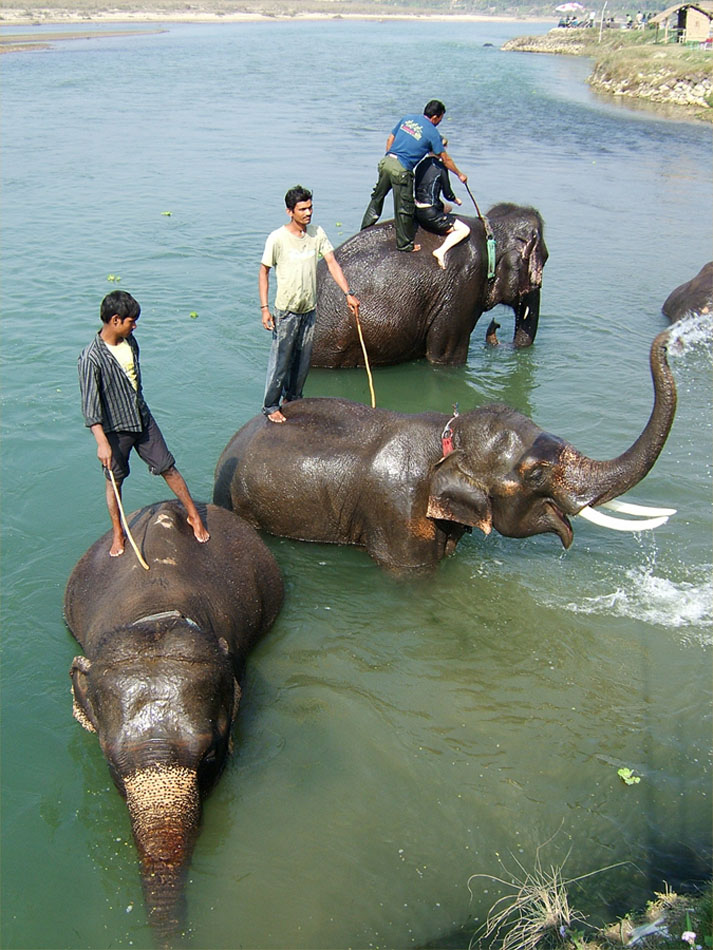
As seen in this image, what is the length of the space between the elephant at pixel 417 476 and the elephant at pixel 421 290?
3.15 meters

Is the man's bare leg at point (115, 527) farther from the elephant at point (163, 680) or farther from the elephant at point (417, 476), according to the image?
the elephant at point (417, 476)

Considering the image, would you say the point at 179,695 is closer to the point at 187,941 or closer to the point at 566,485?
the point at 187,941

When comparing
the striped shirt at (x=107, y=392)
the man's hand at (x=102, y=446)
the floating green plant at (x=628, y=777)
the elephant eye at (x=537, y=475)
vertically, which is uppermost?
the striped shirt at (x=107, y=392)

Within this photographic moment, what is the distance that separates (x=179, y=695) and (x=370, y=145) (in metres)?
24.2

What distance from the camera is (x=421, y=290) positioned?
10.2 metres

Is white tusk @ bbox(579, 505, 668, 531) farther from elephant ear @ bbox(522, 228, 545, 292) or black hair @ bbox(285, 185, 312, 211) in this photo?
elephant ear @ bbox(522, 228, 545, 292)

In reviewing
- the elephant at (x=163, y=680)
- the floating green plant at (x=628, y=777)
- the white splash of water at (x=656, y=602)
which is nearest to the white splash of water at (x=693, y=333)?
the white splash of water at (x=656, y=602)

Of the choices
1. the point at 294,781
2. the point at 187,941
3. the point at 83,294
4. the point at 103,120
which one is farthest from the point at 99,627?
the point at 103,120

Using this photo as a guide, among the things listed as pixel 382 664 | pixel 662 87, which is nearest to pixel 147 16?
pixel 662 87

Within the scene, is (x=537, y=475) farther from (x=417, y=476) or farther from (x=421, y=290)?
(x=421, y=290)

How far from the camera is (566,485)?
591 centimetres

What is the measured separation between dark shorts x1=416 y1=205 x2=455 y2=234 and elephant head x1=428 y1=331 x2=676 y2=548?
4.50 meters

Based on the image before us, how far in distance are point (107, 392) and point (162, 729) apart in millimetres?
2224

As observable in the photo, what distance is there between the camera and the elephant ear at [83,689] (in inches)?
188
